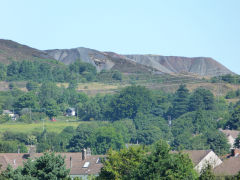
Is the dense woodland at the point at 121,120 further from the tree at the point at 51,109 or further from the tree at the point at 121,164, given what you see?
the tree at the point at 51,109

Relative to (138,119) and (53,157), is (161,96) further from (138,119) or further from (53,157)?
(53,157)

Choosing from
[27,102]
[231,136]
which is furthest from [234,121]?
[27,102]

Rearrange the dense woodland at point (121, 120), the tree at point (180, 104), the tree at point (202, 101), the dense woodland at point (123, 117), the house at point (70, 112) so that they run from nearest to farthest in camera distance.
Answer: the dense woodland at point (121, 120) < the dense woodland at point (123, 117) < the tree at point (202, 101) < the tree at point (180, 104) < the house at point (70, 112)

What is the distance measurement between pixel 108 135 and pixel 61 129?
2277cm

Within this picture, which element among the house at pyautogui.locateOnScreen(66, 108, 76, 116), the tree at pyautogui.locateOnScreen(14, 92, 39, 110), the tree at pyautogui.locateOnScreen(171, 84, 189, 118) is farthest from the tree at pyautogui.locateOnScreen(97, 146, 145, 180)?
the house at pyautogui.locateOnScreen(66, 108, 76, 116)

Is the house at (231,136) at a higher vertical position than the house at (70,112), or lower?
higher

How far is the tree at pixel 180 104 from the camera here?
167250 mm

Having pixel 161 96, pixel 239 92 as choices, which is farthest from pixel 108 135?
pixel 239 92

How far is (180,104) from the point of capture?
171125 millimetres

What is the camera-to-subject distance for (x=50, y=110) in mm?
158500

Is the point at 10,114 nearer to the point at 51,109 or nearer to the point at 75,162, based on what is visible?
the point at 51,109

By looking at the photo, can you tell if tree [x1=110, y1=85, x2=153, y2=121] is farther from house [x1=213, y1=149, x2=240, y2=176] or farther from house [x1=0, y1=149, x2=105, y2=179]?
house [x1=213, y1=149, x2=240, y2=176]

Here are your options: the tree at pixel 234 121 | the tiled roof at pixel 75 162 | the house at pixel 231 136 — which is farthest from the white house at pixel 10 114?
the tiled roof at pixel 75 162

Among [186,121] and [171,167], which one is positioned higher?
[171,167]
